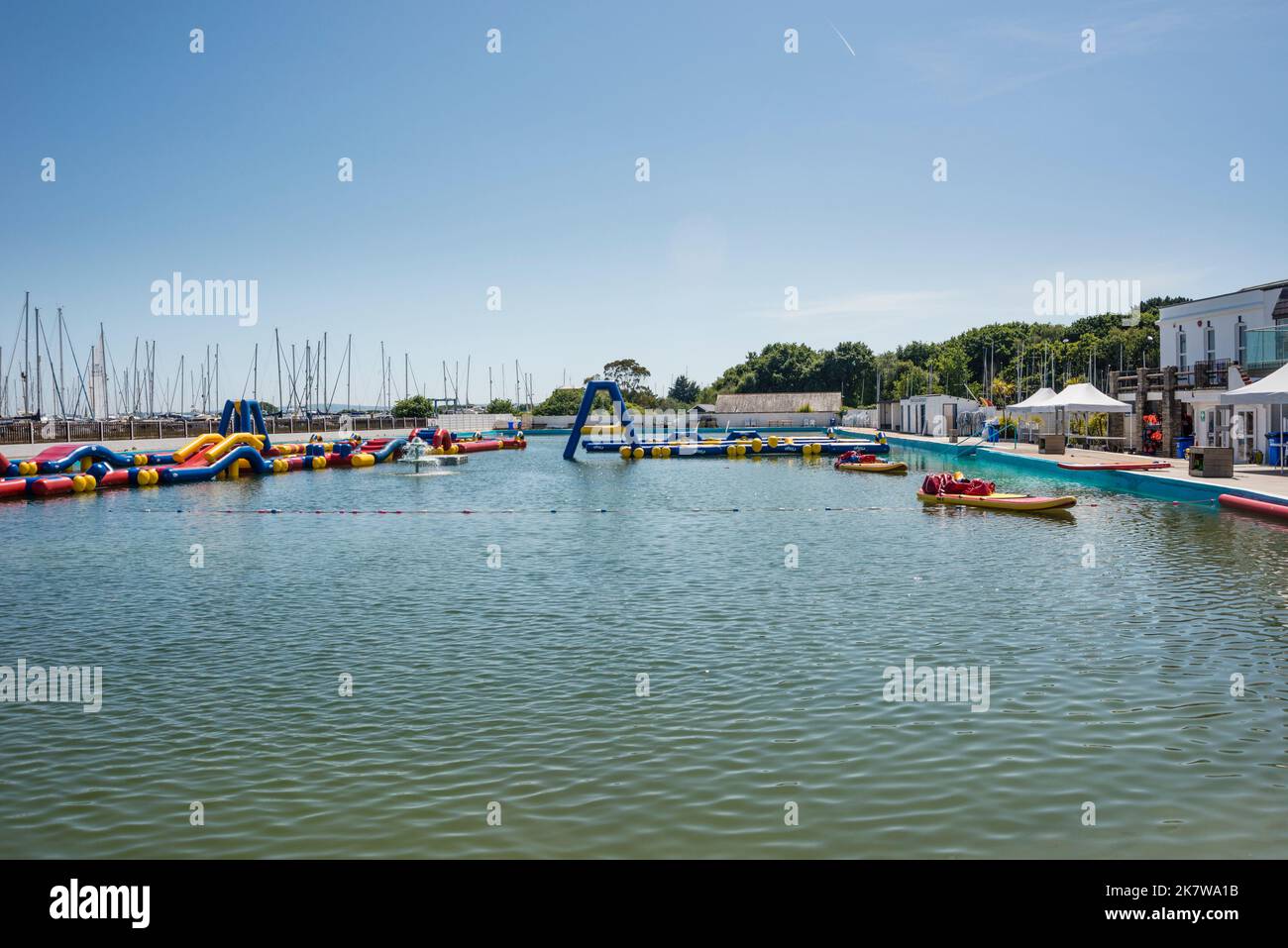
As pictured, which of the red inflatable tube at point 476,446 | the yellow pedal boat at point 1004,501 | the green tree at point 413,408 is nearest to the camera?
the yellow pedal boat at point 1004,501

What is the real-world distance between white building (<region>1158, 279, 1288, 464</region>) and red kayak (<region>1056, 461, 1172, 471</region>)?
2.45 metres

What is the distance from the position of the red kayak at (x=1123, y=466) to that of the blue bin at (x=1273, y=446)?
3.07 metres

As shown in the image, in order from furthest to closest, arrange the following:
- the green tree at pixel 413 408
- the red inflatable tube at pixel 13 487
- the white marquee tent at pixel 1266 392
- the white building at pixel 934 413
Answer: the green tree at pixel 413 408 < the white building at pixel 934 413 < the red inflatable tube at pixel 13 487 < the white marquee tent at pixel 1266 392

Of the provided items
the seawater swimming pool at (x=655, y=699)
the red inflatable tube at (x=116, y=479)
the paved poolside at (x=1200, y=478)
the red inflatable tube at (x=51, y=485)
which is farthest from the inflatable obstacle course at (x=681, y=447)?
the seawater swimming pool at (x=655, y=699)

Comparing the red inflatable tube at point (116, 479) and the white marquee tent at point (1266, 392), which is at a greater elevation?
the white marquee tent at point (1266, 392)

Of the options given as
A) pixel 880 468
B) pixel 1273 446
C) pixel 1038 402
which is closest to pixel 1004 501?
pixel 1273 446

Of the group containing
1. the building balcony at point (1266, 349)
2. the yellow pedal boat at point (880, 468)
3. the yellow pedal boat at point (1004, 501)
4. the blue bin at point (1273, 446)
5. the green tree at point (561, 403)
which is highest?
the green tree at point (561, 403)

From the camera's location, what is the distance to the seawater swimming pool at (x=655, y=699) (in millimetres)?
7684

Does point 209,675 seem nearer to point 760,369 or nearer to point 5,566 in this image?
point 5,566

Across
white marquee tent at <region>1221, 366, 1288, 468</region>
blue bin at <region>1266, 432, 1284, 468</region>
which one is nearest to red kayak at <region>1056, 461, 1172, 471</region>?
blue bin at <region>1266, 432, 1284, 468</region>

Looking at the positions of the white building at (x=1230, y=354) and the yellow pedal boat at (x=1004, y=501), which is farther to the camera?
the white building at (x=1230, y=354)

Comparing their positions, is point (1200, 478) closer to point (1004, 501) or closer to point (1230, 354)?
point (1004, 501)

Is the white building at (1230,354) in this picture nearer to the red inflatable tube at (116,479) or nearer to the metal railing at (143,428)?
the red inflatable tube at (116,479)

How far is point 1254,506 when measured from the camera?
83.8 ft
